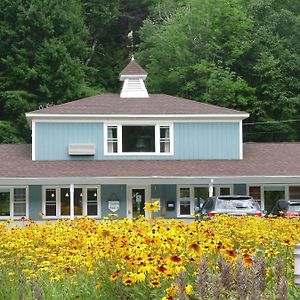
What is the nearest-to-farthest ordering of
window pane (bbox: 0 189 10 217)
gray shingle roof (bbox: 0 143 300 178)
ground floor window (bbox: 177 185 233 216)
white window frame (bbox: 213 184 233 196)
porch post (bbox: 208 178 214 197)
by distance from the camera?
porch post (bbox: 208 178 214 197)
gray shingle roof (bbox: 0 143 300 178)
window pane (bbox: 0 189 10 217)
ground floor window (bbox: 177 185 233 216)
white window frame (bbox: 213 184 233 196)

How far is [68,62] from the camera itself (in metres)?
50.0

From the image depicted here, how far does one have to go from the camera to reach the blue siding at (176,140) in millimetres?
35438

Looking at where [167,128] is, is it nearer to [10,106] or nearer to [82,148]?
[82,148]

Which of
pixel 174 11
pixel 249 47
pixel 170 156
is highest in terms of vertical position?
pixel 174 11

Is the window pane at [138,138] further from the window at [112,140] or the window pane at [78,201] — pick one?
the window pane at [78,201]

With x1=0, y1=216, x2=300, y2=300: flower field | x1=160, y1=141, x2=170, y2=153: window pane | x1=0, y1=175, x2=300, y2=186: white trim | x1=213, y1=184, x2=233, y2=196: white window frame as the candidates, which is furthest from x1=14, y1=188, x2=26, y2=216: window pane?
x1=0, y1=216, x2=300, y2=300: flower field

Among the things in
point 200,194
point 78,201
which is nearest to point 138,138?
point 200,194

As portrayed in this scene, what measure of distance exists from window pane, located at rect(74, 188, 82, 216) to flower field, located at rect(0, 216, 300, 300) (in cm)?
2190

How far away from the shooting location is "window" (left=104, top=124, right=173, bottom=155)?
35750 mm

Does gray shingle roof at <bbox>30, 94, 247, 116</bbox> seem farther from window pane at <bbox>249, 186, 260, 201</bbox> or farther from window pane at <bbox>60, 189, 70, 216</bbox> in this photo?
window pane at <bbox>60, 189, 70, 216</bbox>

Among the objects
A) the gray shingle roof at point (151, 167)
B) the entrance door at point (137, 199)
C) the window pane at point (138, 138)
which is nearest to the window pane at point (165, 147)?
the window pane at point (138, 138)

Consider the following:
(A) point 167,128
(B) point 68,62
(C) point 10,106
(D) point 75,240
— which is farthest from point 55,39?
(D) point 75,240

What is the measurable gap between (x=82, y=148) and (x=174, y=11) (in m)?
26.4

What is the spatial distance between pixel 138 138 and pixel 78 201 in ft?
13.0
